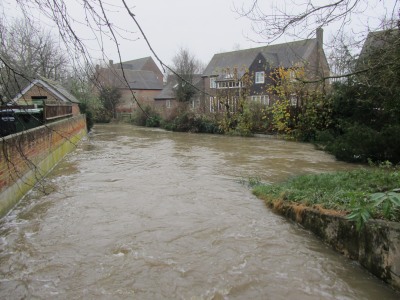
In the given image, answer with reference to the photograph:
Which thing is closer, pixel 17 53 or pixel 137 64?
pixel 17 53

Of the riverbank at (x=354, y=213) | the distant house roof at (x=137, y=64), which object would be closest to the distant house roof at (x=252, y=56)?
the riverbank at (x=354, y=213)

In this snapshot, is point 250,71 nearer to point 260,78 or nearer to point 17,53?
point 260,78

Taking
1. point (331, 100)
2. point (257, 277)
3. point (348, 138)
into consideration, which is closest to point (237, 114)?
point (331, 100)

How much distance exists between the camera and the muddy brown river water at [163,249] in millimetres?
4559

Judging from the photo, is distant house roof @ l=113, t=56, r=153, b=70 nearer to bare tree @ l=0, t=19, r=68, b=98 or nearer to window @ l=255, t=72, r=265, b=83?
window @ l=255, t=72, r=265, b=83

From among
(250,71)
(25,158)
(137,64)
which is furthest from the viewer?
(137,64)

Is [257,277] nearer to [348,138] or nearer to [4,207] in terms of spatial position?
[4,207]

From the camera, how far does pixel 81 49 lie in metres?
3.30

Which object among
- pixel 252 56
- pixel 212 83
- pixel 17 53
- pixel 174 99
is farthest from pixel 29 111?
pixel 212 83

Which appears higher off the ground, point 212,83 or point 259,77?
point 259,77

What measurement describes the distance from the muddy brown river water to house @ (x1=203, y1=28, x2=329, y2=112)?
1344 cm

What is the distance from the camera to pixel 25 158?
3.82 m

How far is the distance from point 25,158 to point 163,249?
9.32ft

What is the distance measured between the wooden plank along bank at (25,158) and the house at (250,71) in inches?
422
